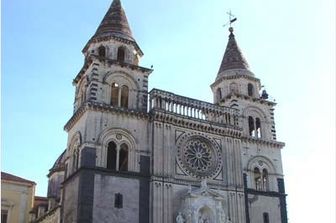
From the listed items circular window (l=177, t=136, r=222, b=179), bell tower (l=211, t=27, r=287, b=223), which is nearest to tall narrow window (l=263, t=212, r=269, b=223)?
bell tower (l=211, t=27, r=287, b=223)

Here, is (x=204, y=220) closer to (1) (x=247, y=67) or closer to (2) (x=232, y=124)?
(2) (x=232, y=124)

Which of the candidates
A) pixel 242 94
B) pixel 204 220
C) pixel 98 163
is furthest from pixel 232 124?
pixel 98 163

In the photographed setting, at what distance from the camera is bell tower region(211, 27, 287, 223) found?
98.2ft

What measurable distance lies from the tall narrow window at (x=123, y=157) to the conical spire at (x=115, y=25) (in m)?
7.70

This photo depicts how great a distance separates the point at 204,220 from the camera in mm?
26484

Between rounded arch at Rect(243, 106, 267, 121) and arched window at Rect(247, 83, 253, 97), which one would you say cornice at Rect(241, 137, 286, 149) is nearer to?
rounded arch at Rect(243, 106, 267, 121)

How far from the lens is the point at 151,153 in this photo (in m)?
26.7

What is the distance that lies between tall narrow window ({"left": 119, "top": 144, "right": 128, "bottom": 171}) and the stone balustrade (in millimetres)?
3027

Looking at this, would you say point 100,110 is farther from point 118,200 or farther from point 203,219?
point 203,219

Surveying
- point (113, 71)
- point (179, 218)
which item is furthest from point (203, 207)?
point (113, 71)

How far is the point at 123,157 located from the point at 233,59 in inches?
527

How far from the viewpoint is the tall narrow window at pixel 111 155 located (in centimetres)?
2617

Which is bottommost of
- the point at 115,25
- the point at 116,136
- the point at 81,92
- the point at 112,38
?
the point at 116,136

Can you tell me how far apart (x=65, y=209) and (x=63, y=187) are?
1.71 m
